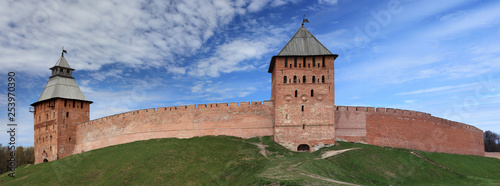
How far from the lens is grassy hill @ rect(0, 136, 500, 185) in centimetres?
2647

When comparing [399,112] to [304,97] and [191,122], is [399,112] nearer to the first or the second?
[304,97]

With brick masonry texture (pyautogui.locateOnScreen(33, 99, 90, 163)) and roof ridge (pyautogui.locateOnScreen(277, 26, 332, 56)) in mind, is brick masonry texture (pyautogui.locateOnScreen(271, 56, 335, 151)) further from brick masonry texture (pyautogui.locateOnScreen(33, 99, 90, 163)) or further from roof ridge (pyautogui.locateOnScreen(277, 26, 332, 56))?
brick masonry texture (pyautogui.locateOnScreen(33, 99, 90, 163))

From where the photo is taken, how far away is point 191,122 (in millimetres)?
39219

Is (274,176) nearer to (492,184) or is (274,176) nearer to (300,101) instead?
(300,101)

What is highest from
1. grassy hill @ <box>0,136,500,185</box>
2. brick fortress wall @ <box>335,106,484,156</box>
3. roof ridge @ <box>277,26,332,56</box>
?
roof ridge @ <box>277,26,332,56</box>

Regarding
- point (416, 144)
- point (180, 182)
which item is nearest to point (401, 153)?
point (416, 144)

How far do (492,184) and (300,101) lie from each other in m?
16.4

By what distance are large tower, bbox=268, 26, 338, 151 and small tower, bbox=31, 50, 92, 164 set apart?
1069 inches

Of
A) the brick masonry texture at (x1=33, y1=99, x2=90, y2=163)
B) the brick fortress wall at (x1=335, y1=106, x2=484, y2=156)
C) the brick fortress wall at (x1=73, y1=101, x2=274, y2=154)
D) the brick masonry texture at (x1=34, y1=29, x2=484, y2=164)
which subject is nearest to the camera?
the brick masonry texture at (x1=34, y1=29, x2=484, y2=164)

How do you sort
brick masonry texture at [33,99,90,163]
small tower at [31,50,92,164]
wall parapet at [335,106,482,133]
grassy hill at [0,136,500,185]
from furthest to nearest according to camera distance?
small tower at [31,50,92,164]
brick masonry texture at [33,99,90,163]
wall parapet at [335,106,482,133]
grassy hill at [0,136,500,185]

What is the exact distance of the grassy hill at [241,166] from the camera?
86.8 feet

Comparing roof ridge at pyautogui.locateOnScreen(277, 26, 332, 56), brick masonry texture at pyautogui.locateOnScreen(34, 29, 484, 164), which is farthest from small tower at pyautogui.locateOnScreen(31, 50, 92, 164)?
roof ridge at pyautogui.locateOnScreen(277, 26, 332, 56)

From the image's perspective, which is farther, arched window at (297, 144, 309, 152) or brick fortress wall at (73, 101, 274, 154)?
brick fortress wall at (73, 101, 274, 154)

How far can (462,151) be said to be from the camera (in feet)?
150
